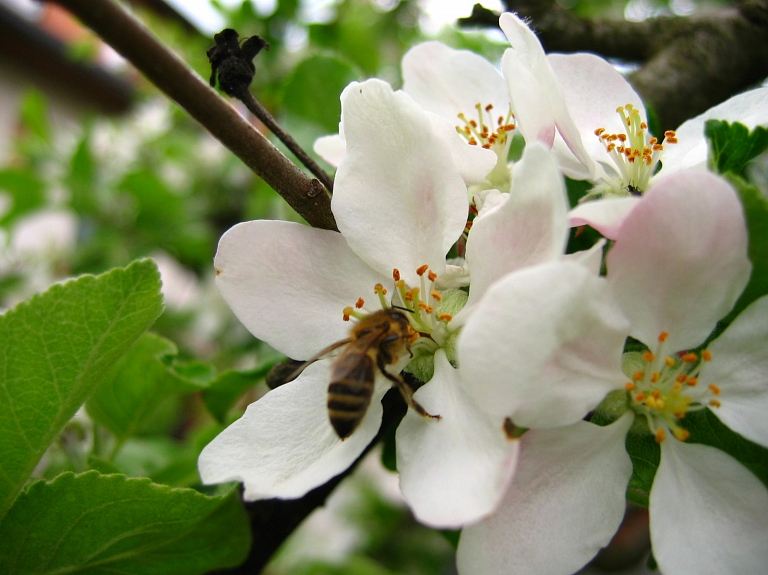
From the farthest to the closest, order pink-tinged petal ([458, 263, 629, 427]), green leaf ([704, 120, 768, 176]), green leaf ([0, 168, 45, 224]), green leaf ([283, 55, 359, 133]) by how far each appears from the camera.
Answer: green leaf ([0, 168, 45, 224]) < green leaf ([283, 55, 359, 133]) < green leaf ([704, 120, 768, 176]) < pink-tinged petal ([458, 263, 629, 427])

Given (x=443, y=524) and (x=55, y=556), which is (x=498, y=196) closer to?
(x=443, y=524)

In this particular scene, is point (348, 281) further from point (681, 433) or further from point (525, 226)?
point (681, 433)

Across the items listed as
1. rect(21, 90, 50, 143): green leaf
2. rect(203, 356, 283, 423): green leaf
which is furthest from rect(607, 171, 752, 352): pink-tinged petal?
rect(21, 90, 50, 143): green leaf

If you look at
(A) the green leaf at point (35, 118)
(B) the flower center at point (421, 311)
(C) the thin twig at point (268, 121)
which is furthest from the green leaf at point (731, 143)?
(A) the green leaf at point (35, 118)

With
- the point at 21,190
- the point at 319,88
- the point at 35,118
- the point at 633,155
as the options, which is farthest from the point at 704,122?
the point at 35,118

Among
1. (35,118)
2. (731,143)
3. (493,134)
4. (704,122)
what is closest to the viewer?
(731,143)

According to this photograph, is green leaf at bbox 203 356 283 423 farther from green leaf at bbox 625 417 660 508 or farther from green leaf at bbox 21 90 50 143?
green leaf at bbox 21 90 50 143
